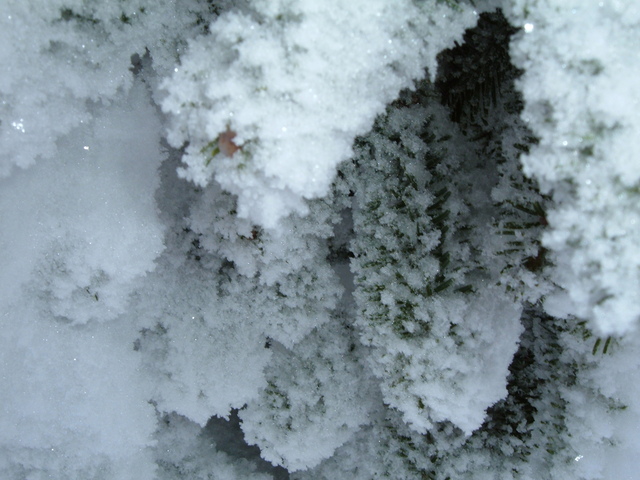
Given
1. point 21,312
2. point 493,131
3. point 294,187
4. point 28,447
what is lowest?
point 28,447

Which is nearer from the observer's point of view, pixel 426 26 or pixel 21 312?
pixel 426 26

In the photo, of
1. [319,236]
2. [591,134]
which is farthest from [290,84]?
[319,236]

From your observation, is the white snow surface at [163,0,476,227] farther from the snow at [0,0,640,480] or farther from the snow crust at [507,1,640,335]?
the snow crust at [507,1,640,335]

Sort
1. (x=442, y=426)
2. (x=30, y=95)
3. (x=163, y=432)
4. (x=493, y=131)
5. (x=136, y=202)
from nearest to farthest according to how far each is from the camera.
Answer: (x=30, y=95)
(x=136, y=202)
(x=493, y=131)
(x=442, y=426)
(x=163, y=432)

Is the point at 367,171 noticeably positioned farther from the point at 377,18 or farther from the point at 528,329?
the point at 528,329

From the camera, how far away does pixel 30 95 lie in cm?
121

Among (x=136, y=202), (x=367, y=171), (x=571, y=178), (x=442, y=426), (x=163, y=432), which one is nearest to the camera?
(x=571, y=178)

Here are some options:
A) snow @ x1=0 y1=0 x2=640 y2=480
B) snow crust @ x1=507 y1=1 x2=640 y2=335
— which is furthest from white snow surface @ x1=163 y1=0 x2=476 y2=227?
snow crust @ x1=507 y1=1 x2=640 y2=335

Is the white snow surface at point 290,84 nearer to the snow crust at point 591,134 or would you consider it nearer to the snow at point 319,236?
the snow at point 319,236

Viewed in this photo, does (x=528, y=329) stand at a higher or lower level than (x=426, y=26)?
higher

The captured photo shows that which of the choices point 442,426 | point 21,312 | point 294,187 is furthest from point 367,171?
point 21,312

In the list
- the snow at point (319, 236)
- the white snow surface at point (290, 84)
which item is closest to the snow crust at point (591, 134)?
the snow at point (319, 236)

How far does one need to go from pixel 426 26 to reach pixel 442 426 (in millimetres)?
1498

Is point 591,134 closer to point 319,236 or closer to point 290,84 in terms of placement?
point 290,84
